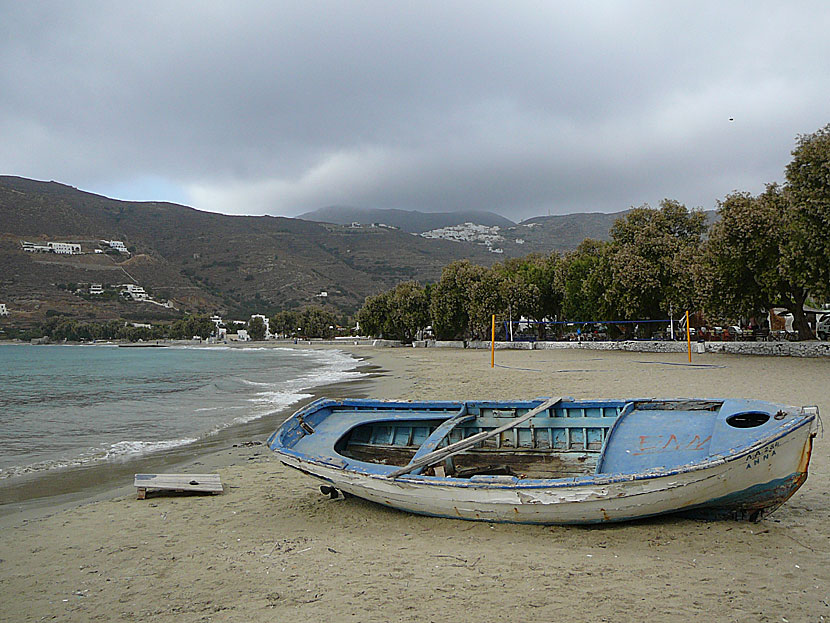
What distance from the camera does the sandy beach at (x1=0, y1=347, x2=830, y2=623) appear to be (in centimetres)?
414

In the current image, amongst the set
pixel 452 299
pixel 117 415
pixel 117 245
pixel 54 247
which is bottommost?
pixel 117 415

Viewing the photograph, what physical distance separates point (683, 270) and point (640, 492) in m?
33.5

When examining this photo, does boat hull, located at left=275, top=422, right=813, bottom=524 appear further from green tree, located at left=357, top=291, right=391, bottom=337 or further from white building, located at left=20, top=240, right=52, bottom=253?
white building, located at left=20, top=240, right=52, bottom=253

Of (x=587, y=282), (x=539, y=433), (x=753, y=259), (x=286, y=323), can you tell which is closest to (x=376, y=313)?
(x=286, y=323)

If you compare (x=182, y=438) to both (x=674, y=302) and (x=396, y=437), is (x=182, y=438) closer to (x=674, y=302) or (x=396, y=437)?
(x=396, y=437)

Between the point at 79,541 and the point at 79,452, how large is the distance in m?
6.89

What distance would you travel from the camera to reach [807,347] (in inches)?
994

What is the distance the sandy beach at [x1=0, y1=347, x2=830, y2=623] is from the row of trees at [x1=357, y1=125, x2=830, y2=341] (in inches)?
751

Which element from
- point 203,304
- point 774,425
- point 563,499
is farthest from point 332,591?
point 203,304

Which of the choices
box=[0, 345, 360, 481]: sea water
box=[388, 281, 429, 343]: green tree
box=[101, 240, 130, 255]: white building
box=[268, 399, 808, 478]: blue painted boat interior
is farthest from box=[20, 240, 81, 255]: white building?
box=[268, 399, 808, 478]: blue painted boat interior

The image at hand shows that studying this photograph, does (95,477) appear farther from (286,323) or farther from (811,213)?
(286,323)

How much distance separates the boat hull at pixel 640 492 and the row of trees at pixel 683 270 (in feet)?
68.0

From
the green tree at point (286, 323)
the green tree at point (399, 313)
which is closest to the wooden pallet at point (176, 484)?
the green tree at point (399, 313)

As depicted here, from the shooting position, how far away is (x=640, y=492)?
5371 mm
